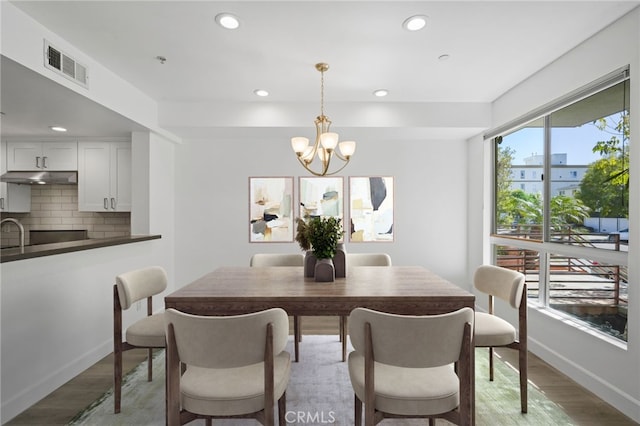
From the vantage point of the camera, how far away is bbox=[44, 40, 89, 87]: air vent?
216 cm

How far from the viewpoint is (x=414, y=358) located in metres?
1.27

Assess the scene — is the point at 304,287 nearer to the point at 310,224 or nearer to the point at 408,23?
the point at 310,224

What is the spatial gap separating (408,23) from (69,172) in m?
4.08

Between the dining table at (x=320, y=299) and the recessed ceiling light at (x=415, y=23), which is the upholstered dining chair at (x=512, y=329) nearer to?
the dining table at (x=320, y=299)

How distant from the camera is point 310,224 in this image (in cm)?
213

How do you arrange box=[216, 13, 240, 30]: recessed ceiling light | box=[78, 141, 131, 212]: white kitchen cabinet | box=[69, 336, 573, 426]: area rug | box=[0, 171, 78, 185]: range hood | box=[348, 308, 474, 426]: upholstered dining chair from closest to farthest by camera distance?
1. box=[348, 308, 474, 426]: upholstered dining chair
2. box=[69, 336, 573, 426]: area rug
3. box=[216, 13, 240, 30]: recessed ceiling light
4. box=[0, 171, 78, 185]: range hood
5. box=[78, 141, 131, 212]: white kitchen cabinet

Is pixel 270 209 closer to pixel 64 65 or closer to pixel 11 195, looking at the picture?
pixel 64 65

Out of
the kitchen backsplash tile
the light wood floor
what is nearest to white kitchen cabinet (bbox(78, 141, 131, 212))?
the kitchen backsplash tile

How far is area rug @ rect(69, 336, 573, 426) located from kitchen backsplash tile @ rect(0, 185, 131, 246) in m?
2.25

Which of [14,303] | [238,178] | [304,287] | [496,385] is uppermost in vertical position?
[238,178]

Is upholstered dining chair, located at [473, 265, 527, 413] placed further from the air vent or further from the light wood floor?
the air vent

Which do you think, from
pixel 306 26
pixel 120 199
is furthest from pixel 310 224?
pixel 120 199

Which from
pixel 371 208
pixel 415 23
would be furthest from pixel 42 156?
pixel 415 23

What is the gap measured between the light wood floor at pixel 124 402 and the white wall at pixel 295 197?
5.14 feet
